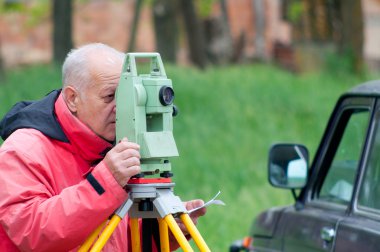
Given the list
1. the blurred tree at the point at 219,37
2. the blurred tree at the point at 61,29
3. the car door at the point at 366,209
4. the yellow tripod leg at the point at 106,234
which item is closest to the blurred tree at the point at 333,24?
the blurred tree at the point at 219,37

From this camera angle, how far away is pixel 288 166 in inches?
231

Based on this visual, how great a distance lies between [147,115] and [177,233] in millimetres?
401

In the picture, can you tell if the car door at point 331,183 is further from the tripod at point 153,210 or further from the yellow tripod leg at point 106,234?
the yellow tripod leg at point 106,234

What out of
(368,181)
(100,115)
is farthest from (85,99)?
(368,181)

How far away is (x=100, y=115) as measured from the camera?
4129mm

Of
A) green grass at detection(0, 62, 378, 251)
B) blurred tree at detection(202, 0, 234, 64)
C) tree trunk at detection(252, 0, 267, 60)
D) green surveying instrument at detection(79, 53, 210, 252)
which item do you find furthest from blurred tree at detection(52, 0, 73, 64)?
tree trunk at detection(252, 0, 267, 60)

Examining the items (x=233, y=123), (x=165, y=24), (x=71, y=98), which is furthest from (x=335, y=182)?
(x=165, y=24)

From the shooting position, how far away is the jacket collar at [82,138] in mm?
4113

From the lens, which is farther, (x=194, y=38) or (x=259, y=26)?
(x=259, y=26)

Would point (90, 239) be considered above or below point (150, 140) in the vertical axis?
below

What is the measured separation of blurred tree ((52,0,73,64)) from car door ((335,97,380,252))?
1270 centimetres

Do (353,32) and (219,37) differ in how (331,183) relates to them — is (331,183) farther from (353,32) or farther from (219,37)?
(219,37)

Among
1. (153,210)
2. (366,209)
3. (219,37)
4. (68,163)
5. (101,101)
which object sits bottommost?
(219,37)

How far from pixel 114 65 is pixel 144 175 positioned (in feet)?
1.37
